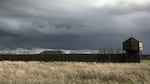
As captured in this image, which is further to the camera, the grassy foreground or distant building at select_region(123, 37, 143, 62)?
distant building at select_region(123, 37, 143, 62)

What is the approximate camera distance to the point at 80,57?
61.2 metres

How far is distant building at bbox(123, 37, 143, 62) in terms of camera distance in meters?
59.4

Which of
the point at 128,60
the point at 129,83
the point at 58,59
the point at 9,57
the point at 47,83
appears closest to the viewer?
the point at 47,83

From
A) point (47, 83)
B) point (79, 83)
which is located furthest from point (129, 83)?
point (47, 83)

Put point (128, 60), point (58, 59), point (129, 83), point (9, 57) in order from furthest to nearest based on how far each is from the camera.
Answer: point (9, 57)
point (58, 59)
point (128, 60)
point (129, 83)

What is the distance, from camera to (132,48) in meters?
60.7

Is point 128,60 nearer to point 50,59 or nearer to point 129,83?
point 50,59

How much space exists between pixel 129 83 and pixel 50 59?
168 feet

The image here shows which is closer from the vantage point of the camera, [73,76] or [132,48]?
[73,76]

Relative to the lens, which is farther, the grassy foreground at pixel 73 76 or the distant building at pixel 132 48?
the distant building at pixel 132 48

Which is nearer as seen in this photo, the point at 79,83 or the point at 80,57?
the point at 79,83

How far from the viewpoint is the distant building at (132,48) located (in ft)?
195

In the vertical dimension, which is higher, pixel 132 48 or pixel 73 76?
pixel 132 48

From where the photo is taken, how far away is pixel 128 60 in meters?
59.2
